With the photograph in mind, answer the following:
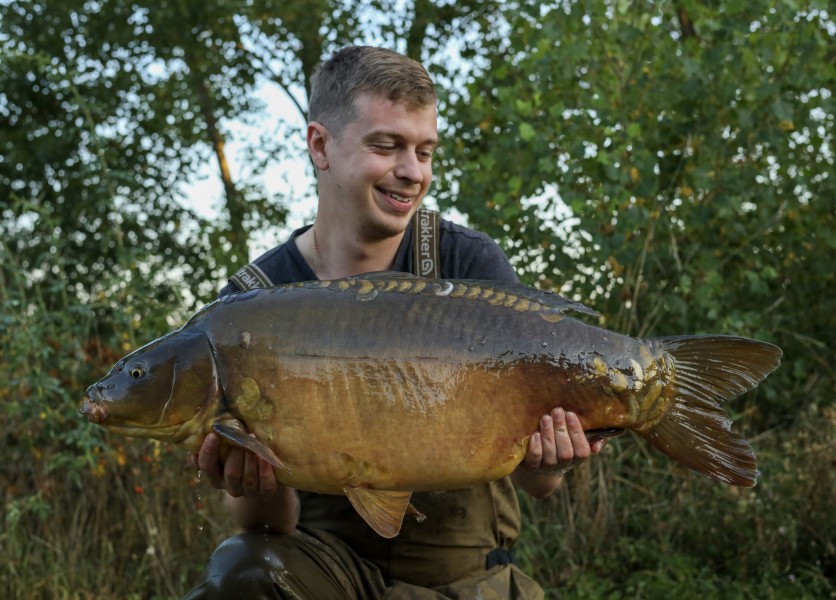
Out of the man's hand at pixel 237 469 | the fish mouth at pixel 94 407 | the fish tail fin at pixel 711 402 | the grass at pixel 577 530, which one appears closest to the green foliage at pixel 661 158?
the grass at pixel 577 530

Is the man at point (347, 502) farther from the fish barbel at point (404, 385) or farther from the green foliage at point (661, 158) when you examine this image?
the green foliage at point (661, 158)

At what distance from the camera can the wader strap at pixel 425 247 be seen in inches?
100

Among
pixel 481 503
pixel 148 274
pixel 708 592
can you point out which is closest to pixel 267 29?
pixel 148 274

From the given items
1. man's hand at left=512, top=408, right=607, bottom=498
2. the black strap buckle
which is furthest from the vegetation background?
man's hand at left=512, top=408, right=607, bottom=498

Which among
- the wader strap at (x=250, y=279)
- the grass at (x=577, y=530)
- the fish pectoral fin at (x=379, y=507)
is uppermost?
the wader strap at (x=250, y=279)

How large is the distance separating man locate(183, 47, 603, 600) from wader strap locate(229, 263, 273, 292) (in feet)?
0.16

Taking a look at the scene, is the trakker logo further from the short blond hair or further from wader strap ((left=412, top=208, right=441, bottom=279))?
the short blond hair

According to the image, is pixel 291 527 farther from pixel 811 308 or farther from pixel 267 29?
pixel 267 29

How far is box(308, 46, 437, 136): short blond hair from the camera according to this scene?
2.40 meters

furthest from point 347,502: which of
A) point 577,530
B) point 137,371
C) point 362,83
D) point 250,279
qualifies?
point 577,530

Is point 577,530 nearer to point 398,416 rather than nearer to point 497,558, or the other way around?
point 497,558

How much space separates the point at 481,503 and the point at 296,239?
0.86 meters

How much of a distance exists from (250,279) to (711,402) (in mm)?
1154

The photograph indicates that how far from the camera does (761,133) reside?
420cm
